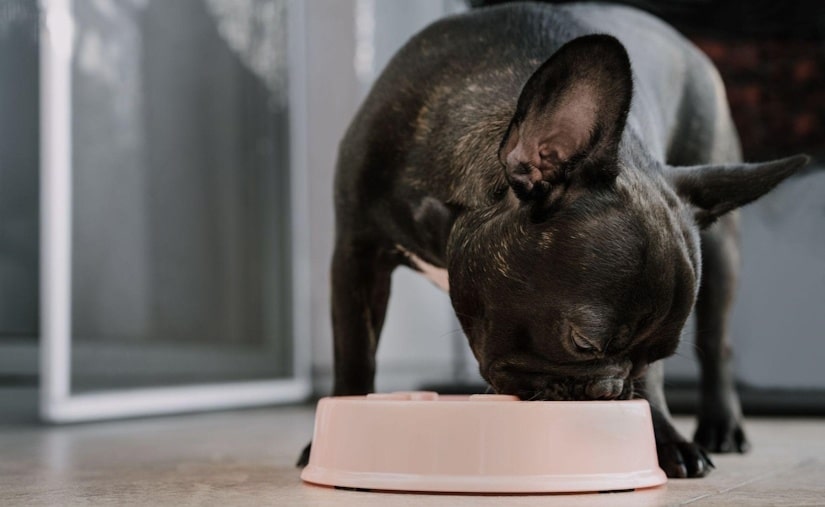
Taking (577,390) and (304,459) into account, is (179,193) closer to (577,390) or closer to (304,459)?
(304,459)

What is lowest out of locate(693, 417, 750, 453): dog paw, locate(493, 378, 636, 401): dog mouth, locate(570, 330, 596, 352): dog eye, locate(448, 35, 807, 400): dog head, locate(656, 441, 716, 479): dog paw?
locate(693, 417, 750, 453): dog paw

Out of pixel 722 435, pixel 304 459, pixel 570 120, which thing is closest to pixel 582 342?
pixel 570 120

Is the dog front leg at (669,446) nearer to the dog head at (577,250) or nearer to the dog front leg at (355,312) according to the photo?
the dog head at (577,250)

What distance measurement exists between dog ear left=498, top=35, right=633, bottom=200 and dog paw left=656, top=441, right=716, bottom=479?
567 millimetres

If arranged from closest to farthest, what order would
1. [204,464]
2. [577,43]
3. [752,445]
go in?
[577,43] < [204,464] < [752,445]

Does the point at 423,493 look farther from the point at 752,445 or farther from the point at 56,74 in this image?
the point at 56,74

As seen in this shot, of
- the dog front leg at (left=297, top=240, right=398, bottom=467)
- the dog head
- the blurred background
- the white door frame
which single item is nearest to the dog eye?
the dog head

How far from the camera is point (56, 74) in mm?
3479

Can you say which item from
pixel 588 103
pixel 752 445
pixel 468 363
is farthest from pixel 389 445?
pixel 468 363

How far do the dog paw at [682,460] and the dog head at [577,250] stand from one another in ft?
0.77

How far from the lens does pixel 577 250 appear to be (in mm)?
1564

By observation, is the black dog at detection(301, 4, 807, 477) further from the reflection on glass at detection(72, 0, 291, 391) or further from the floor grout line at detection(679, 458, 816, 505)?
the reflection on glass at detection(72, 0, 291, 391)

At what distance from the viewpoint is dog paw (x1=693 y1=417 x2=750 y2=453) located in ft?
8.18

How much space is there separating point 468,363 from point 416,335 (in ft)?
1.07
